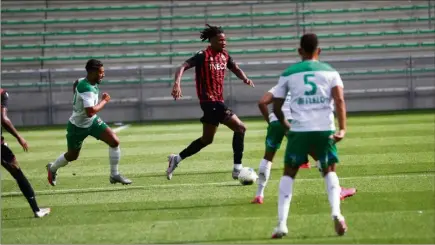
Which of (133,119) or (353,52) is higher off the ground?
(353,52)

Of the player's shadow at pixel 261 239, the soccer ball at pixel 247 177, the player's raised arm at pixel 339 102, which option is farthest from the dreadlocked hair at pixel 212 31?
the player's shadow at pixel 261 239

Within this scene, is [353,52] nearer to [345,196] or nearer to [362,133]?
[362,133]

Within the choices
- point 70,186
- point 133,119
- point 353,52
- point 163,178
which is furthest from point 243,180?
point 353,52

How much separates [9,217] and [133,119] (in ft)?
55.5

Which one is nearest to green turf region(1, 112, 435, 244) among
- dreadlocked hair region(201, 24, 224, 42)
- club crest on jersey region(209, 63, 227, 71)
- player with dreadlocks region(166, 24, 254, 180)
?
player with dreadlocks region(166, 24, 254, 180)

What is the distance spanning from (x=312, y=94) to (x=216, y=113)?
450cm

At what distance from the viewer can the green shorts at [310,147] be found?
25.7 feet

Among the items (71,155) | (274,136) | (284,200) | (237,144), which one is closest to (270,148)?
(274,136)

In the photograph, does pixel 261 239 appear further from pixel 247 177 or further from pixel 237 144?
pixel 237 144

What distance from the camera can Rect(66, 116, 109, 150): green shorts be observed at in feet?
39.3

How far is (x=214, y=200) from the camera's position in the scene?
33.7 ft

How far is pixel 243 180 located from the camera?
11.5 meters

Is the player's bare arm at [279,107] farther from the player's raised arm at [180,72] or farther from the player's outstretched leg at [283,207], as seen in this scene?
the player's raised arm at [180,72]

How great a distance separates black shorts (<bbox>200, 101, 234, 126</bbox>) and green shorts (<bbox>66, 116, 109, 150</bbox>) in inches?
53.8
